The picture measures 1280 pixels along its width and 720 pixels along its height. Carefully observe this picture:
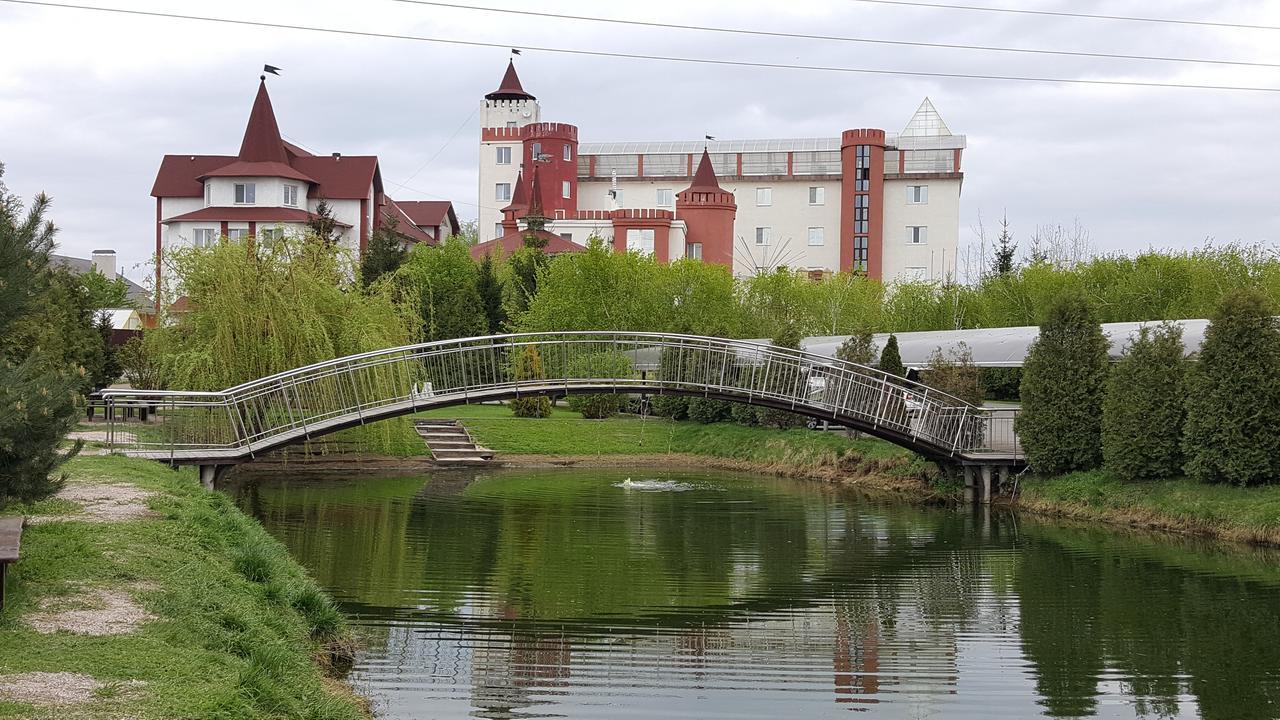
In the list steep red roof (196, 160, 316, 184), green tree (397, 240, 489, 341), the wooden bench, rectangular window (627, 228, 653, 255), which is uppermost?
steep red roof (196, 160, 316, 184)

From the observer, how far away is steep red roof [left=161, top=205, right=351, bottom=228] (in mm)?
61750

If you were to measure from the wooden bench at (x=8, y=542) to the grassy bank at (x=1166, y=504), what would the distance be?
704 inches

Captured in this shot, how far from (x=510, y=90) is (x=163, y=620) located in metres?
86.1

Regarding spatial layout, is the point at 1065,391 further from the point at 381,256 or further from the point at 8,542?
the point at 381,256

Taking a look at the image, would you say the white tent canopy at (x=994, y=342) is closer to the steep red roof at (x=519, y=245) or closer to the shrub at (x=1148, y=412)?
the shrub at (x=1148, y=412)

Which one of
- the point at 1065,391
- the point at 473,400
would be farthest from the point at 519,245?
the point at 1065,391

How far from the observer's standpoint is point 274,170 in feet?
204

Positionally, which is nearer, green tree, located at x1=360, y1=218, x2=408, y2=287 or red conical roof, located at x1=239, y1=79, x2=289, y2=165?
green tree, located at x1=360, y1=218, x2=408, y2=287

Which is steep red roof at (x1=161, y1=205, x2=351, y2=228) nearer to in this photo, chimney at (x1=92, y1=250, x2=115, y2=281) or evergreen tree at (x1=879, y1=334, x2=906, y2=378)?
chimney at (x1=92, y1=250, x2=115, y2=281)

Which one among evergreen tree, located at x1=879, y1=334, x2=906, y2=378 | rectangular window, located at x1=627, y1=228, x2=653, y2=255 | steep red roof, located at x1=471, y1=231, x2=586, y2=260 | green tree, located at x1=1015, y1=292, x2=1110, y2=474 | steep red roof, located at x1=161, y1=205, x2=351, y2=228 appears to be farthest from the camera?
rectangular window, located at x1=627, y1=228, x2=653, y2=255

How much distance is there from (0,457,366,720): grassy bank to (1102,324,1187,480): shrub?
50.7 feet

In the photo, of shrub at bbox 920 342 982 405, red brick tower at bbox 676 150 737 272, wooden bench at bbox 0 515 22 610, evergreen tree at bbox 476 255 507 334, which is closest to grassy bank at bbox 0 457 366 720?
Answer: wooden bench at bbox 0 515 22 610

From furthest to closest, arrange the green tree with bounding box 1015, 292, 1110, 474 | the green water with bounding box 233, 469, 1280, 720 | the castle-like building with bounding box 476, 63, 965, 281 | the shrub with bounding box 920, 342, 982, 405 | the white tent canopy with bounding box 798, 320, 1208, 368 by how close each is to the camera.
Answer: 1. the castle-like building with bounding box 476, 63, 965, 281
2. the shrub with bounding box 920, 342, 982, 405
3. the white tent canopy with bounding box 798, 320, 1208, 368
4. the green tree with bounding box 1015, 292, 1110, 474
5. the green water with bounding box 233, 469, 1280, 720

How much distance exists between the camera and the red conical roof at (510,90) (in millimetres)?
93312
